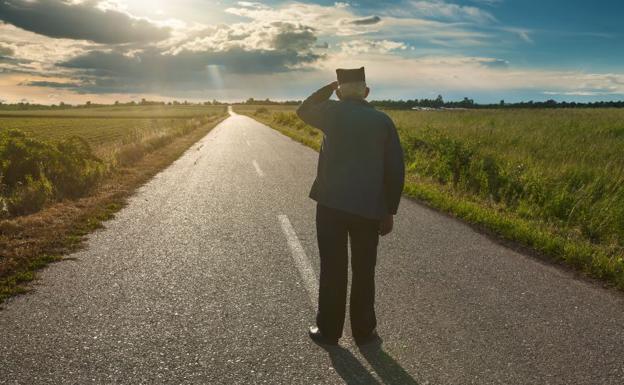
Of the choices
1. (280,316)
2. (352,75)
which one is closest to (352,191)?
(352,75)

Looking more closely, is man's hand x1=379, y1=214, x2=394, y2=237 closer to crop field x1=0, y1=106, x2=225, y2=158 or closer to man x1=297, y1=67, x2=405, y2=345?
man x1=297, y1=67, x2=405, y2=345

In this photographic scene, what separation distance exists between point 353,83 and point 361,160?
0.60 metres

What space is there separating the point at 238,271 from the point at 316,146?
15084 mm

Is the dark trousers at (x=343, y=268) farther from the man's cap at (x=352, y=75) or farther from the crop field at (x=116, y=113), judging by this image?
the crop field at (x=116, y=113)

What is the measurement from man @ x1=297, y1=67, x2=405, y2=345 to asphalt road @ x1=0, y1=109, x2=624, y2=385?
0.31 metres

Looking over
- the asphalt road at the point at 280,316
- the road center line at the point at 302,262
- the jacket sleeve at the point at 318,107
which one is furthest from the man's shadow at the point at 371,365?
the jacket sleeve at the point at 318,107

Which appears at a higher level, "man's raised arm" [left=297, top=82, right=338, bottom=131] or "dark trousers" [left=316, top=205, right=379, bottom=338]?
"man's raised arm" [left=297, top=82, right=338, bottom=131]

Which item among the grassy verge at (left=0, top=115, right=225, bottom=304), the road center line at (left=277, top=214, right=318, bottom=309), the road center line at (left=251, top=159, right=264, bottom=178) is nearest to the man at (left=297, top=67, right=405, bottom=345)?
the road center line at (left=277, top=214, right=318, bottom=309)

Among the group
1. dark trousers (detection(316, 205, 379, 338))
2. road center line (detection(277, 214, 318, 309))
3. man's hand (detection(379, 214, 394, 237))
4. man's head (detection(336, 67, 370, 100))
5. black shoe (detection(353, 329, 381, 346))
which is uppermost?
man's head (detection(336, 67, 370, 100))

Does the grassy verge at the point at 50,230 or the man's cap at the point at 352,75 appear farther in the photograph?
the grassy verge at the point at 50,230

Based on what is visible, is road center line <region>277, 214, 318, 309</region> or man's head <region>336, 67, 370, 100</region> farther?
road center line <region>277, 214, 318, 309</region>

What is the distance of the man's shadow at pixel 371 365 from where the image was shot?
303 cm

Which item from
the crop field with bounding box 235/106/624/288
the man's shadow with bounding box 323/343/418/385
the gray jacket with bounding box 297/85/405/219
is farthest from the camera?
the crop field with bounding box 235/106/624/288

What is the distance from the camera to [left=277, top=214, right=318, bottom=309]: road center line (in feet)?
14.9
